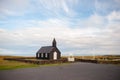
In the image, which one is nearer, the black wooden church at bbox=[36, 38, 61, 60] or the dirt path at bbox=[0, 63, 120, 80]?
the dirt path at bbox=[0, 63, 120, 80]

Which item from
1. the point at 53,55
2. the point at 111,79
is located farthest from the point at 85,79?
the point at 53,55

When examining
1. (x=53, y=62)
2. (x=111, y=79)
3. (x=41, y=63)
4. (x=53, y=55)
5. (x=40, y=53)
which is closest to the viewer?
(x=111, y=79)

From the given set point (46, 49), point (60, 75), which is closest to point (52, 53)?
point (46, 49)

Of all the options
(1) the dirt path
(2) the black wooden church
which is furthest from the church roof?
(1) the dirt path

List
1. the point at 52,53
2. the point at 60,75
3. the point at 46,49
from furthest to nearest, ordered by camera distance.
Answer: the point at 46,49 → the point at 52,53 → the point at 60,75

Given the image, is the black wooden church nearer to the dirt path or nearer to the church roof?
the church roof

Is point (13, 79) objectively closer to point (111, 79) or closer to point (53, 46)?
point (111, 79)

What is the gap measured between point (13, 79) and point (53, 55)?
4665cm

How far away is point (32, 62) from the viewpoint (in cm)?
5078

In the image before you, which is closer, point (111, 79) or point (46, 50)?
point (111, 79)

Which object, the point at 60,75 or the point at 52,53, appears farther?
the point at 52,53

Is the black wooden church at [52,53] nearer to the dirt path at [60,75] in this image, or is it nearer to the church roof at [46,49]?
the church roof at [46,49]

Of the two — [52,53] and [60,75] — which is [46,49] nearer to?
[52,53]

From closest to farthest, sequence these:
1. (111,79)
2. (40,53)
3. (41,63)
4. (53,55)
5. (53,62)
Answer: (111,79) → (41,63) → (53,62) → (53,55) → (40,53)
